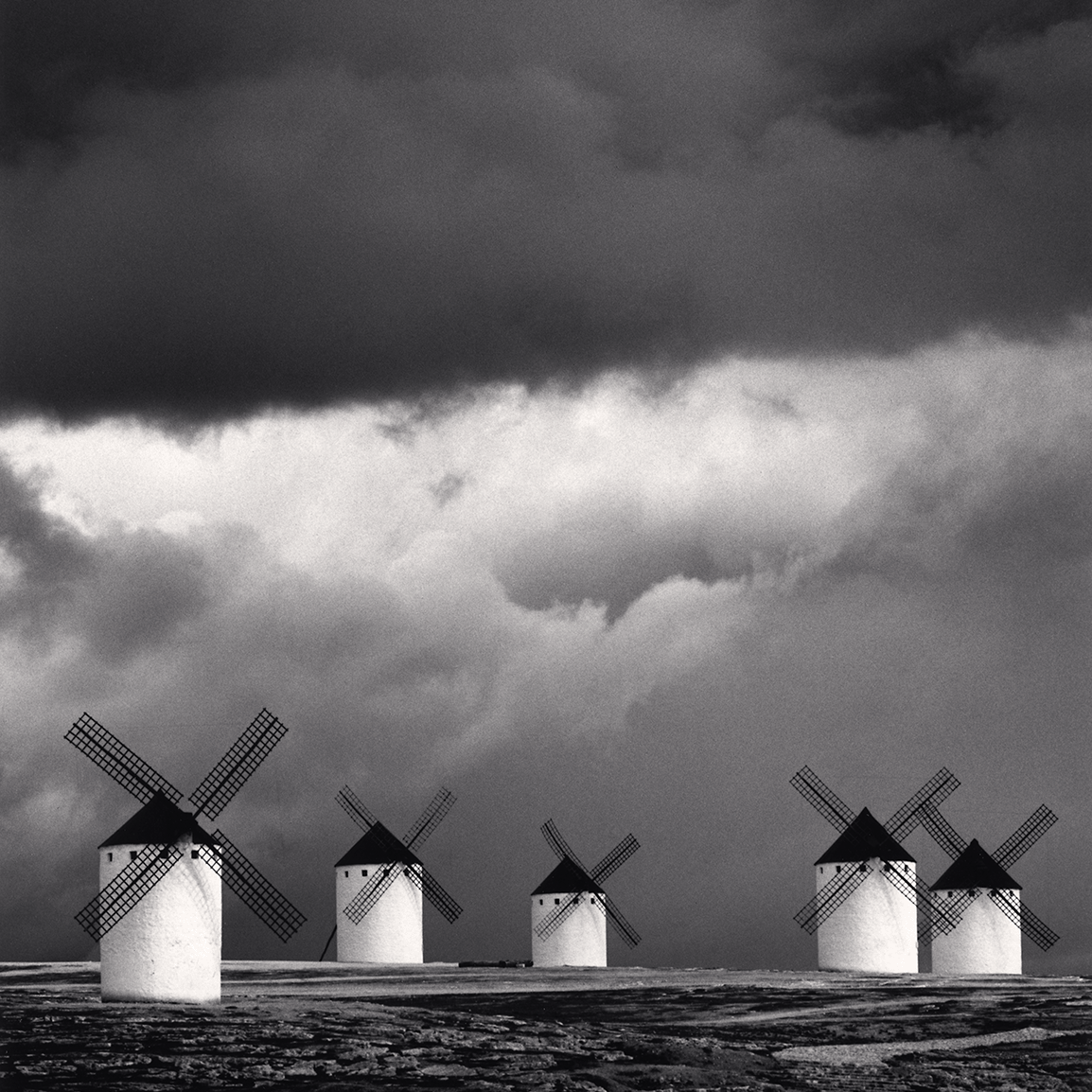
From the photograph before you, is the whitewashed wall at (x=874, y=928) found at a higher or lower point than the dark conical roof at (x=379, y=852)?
lower

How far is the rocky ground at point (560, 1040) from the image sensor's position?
31078 millimetres

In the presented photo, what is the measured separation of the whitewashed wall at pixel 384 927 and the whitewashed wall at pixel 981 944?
1765cm

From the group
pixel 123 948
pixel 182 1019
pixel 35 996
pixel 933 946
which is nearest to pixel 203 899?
pixel 123 948

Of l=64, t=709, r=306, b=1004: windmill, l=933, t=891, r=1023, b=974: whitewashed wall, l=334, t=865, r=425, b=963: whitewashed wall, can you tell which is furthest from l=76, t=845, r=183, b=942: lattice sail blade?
l=933, t=891, r=1023, b=974: whitewashed wall

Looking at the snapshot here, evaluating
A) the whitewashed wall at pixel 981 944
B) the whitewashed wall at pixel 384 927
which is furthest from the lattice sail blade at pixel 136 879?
the whitewashed wall at pixel 981 944

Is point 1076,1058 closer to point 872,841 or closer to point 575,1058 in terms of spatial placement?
point 575,1058

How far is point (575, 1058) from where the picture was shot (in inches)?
1320

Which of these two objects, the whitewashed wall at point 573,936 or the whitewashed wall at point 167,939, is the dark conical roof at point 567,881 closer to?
the whitewashed wall at point 573,936

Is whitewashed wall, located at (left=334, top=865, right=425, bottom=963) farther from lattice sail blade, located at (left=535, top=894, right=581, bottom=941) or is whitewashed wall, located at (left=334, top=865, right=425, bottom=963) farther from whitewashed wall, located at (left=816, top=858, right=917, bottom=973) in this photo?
whitewashed wall, located at (left=816, top=858, right=917, bottom=973)

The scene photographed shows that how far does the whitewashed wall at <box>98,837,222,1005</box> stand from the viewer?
3950 centimetres

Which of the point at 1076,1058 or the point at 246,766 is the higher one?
the point at 246,766

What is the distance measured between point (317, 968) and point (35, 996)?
20.4 m

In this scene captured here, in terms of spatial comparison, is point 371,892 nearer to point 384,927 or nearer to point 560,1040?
point 384,927

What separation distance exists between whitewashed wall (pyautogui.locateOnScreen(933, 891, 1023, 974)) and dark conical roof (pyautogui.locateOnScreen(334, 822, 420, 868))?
18.1m
